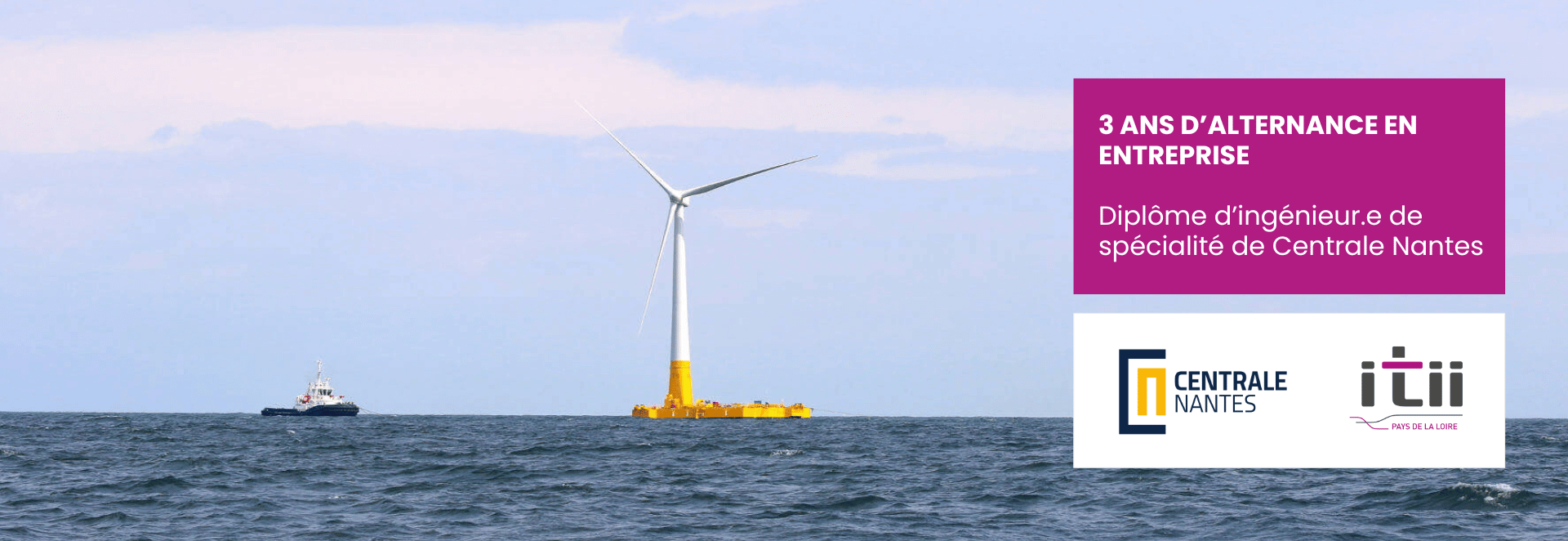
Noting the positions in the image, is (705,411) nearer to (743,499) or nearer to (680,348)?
(680,348)

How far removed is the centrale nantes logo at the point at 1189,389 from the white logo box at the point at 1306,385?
0.11 feet

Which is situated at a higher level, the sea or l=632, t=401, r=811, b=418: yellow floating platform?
the sea

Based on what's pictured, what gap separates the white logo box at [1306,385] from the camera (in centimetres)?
3994

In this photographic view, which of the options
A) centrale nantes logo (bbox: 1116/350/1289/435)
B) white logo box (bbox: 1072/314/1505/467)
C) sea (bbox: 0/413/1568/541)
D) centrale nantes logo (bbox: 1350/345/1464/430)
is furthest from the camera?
sea (bbox: 0/413/1568/541)

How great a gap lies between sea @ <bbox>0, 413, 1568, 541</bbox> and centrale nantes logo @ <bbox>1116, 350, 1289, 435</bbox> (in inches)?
154

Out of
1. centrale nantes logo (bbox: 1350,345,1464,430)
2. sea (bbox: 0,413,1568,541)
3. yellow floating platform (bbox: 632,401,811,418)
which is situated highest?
centrale nantes logo (bbox: 1350,345,1464,430)

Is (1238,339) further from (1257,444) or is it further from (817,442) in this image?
(817,442)

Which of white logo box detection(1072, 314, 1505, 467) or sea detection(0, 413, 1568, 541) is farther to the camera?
sea detection(0, 413, 1568, 541)

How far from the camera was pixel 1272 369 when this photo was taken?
40438mm

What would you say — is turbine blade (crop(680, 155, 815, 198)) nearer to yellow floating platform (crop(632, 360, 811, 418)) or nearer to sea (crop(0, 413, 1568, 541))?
yellow floating platform (crop(632, 360, 811, 418))

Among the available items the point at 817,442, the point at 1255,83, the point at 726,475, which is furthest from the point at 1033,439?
the point at 1255,83

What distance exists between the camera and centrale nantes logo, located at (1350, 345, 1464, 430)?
40.2 meters

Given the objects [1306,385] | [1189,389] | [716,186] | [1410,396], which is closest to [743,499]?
[1189,389]

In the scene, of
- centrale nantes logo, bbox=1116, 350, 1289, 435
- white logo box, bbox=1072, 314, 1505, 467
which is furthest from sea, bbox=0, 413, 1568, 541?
centrale nantes logo, bbox=1116, 350, 1289, 435
